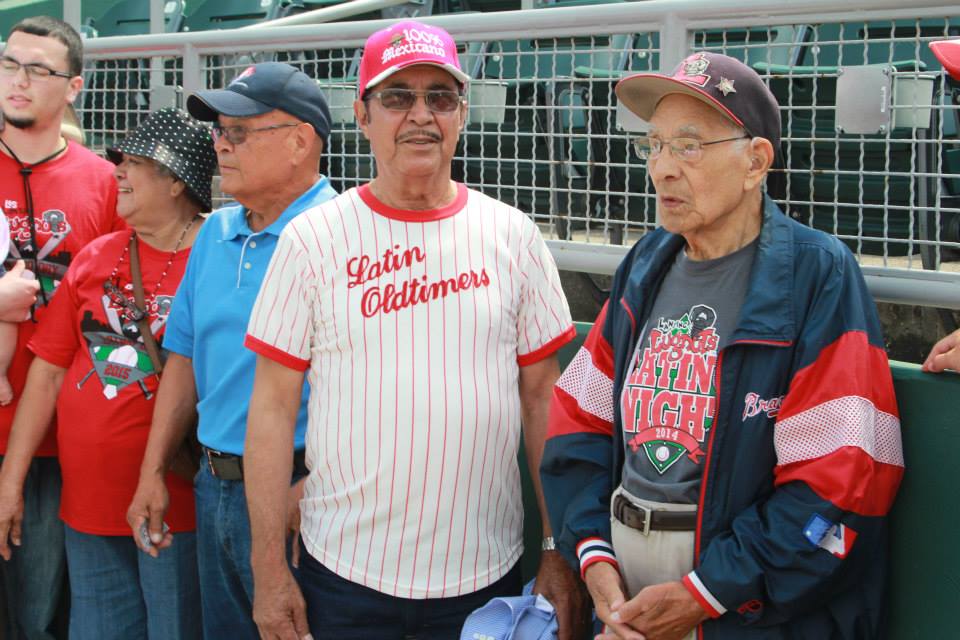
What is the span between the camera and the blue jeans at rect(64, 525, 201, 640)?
3.61 metres

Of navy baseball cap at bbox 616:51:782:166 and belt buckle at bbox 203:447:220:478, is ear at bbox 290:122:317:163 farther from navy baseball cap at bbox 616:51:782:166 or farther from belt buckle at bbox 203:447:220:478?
navy baseball cap at bbox 616:51:782:166

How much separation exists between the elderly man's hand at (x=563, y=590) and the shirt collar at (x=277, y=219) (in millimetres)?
1166

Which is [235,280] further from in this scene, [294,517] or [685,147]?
[685,147]

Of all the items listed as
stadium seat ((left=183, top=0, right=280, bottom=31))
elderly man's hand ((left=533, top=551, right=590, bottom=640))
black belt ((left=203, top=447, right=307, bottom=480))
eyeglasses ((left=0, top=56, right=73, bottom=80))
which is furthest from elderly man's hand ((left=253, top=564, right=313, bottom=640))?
stadium seat ((left=183, top=0, right=280, bottom=31))

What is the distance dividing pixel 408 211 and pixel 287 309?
38cm

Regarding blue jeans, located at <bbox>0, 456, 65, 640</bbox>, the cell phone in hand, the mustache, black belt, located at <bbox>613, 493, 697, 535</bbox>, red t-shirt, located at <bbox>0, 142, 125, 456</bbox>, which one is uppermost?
the mustache

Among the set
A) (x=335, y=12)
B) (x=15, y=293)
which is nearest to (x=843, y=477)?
(x=15, y=293)

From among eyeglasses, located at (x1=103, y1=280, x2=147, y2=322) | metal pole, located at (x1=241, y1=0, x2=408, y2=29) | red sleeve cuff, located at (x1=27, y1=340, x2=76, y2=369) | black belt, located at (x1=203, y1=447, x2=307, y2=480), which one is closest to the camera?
black belt, located at (x1=203, y1=447, x2=307, y2=480)

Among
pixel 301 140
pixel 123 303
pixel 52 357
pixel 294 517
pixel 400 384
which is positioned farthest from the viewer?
pixel 52 357

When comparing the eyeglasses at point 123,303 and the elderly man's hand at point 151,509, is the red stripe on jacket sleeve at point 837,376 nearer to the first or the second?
the elderly man's hand at point 151,509

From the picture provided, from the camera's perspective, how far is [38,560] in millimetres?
4059

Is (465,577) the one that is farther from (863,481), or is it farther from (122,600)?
(122,600)

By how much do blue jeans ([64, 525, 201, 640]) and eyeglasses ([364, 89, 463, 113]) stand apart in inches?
63.9

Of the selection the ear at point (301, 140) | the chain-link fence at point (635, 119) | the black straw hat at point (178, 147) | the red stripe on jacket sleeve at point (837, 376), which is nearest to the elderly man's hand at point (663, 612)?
the red stripe on jacket sleeve at point (837, 376)
